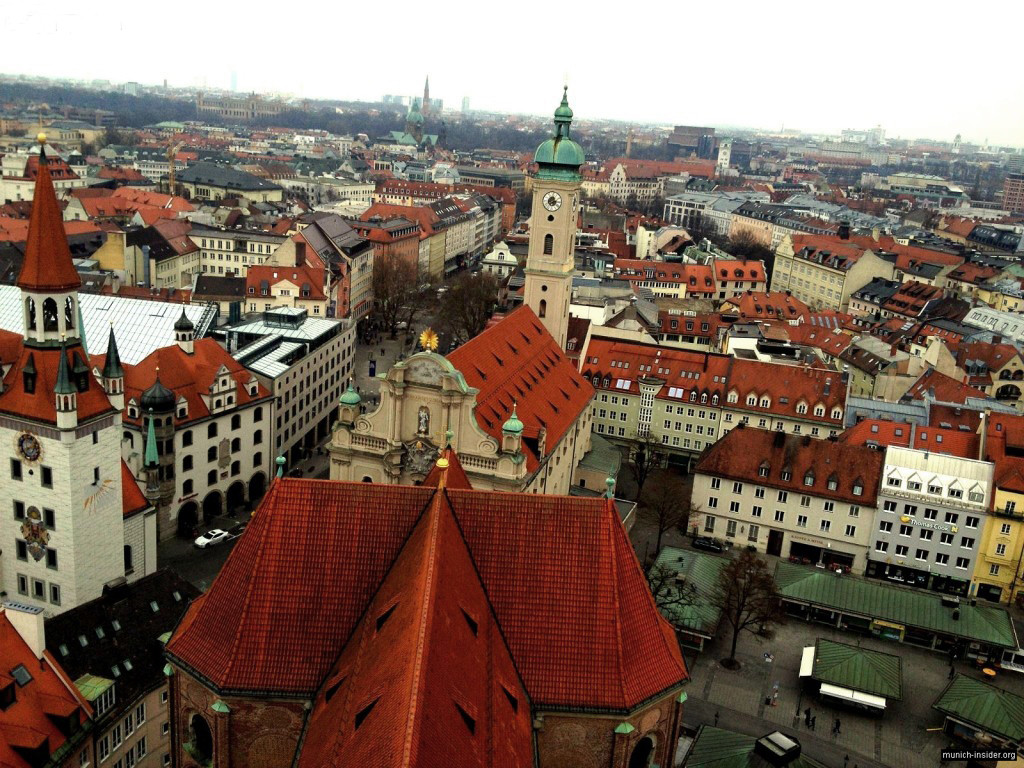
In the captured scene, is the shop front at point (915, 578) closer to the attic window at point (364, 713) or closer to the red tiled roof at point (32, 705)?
the red tiled roof at point (32, 705)

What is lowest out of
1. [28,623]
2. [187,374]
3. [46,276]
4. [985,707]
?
[985,707]

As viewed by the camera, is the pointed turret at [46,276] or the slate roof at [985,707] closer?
the pointed turret at [46,276]

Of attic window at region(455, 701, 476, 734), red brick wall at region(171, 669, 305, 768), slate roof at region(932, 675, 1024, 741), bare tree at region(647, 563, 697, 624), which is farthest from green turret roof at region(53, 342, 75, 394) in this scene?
slate roof at region(932, 675, 1024, 741)

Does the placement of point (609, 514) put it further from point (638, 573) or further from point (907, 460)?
point (907, 460)

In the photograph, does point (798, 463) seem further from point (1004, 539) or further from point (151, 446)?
point (151, 446)

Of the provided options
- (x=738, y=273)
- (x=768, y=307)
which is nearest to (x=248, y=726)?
(x=768, y=307)

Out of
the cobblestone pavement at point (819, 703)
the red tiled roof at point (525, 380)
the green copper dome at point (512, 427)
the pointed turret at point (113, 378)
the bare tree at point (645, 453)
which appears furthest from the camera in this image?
the bare tree at point (645, 453)

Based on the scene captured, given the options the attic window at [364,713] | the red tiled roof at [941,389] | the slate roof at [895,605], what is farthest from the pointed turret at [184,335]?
the red tiled roof at [941,389]
